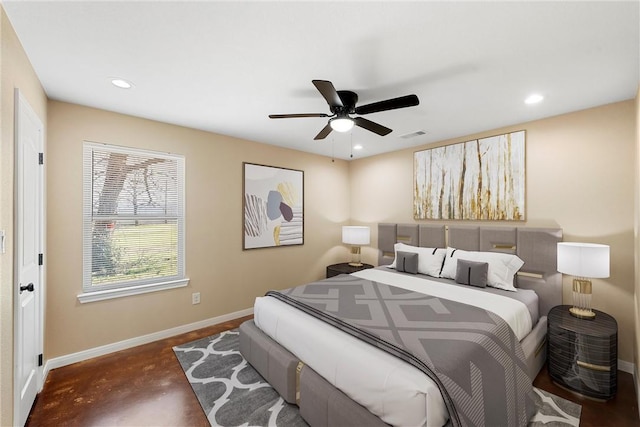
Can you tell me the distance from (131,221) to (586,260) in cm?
450

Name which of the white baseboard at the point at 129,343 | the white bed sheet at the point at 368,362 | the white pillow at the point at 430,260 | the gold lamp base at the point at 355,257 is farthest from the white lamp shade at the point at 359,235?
the white baseboard at the point at 129,343

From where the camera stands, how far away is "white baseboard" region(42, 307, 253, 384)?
260 centimetres

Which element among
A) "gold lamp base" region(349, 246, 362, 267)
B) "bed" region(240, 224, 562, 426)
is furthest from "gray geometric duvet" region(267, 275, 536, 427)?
"gold lamp base" region(349, 246, 362, 267)

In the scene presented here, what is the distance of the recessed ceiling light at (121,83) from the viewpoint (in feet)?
7.29

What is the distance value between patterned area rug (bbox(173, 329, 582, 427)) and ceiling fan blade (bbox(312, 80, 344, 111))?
2.32 m

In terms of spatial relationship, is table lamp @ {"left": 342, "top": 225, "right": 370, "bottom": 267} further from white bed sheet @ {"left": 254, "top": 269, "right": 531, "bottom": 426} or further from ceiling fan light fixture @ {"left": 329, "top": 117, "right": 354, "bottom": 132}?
ceiling fan light fixture @ {"left": 329, "top": 117, "right": 354, "bottom": 132}

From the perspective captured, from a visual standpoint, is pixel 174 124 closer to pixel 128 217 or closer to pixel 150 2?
pixel 128 217

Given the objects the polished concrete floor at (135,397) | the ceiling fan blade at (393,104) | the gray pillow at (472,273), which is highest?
the ceiling fan blade at (393,104)

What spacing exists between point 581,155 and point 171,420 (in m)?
4.43

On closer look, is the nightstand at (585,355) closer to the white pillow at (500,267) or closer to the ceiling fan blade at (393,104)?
the white pillow at (500,267)

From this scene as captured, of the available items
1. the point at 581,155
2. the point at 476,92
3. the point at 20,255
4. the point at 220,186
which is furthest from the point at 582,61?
the point at 20,255

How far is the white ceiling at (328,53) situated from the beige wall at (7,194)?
16 centimetres

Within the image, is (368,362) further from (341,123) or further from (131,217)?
(131,217)

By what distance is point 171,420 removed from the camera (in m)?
1.96
